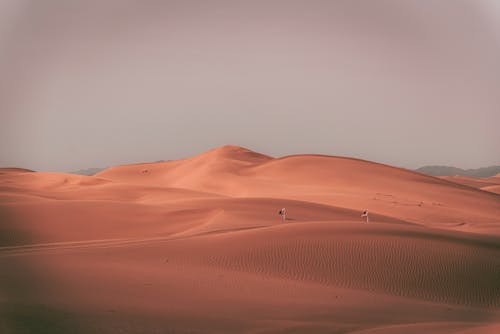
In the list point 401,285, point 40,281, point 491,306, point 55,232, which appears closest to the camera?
point 40,281

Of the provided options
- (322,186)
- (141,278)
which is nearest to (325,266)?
(141,278)

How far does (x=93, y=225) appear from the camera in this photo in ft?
61.2

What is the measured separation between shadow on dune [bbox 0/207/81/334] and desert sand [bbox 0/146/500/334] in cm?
2

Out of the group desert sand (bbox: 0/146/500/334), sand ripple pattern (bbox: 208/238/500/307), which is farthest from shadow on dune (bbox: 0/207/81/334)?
sand ripple pattern (bbox: 208/238/500/307)

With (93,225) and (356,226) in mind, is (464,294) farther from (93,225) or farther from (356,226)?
(93,225)

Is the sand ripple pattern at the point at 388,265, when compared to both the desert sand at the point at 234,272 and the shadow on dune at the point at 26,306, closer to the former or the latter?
the desert sand at the point at 234,272

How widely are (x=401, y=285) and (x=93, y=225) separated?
1141cm

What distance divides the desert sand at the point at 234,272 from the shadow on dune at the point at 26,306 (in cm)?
2

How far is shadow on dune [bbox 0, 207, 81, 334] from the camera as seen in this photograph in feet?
20.1

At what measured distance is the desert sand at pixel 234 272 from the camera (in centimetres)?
705

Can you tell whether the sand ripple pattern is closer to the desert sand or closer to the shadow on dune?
the desert sand

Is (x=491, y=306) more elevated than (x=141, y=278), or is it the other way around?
(x=141, y=278)

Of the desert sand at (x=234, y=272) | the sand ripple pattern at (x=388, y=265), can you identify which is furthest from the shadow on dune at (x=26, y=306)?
the sand ripple pattern at (x=388, y=265)

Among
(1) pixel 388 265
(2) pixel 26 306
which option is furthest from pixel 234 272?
(2) pixel 26 306
